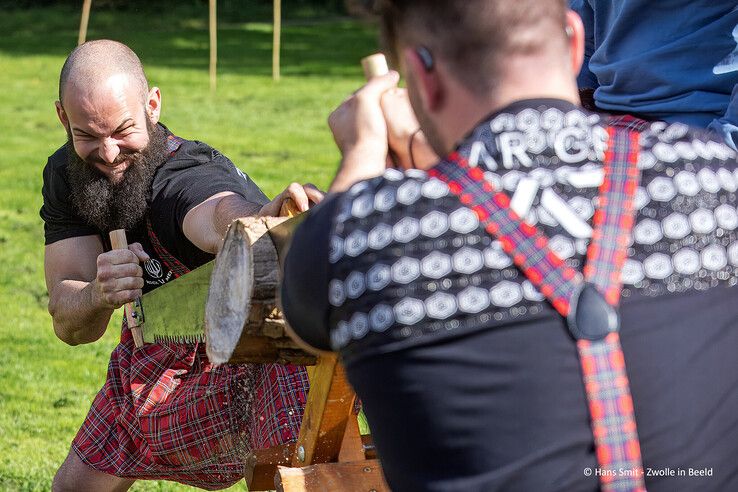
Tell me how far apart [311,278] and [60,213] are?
2.45 metres

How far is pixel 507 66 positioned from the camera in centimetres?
152

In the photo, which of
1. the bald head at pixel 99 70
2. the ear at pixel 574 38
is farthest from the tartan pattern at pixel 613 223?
the bald head at pixel 99 70

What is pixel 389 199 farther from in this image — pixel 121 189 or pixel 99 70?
pixel 99 70

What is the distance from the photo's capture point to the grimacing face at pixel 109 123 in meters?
3.56

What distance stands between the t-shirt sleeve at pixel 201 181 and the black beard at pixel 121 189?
8 centimetres

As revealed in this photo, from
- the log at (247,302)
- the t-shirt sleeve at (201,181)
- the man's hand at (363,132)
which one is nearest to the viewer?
the man's hand at (363,132)

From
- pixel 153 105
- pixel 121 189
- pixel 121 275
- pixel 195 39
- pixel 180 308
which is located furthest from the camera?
pixel 195 39

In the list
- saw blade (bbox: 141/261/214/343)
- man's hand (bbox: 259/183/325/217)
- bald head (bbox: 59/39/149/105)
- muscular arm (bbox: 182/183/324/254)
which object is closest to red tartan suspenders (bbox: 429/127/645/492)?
man's hand (bbox: 259/183/325/217)

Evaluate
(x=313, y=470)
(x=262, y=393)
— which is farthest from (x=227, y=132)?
(x=313, y=470)

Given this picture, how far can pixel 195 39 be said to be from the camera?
2238 centimetres

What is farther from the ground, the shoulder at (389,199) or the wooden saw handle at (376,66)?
the wooden saw handle at (376,66)

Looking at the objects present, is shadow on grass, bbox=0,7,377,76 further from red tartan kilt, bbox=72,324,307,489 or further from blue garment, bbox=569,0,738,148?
blue garment, bbox=569,0,738,148

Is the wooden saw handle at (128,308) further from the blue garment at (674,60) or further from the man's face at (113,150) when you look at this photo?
the blue garment at (674,60)

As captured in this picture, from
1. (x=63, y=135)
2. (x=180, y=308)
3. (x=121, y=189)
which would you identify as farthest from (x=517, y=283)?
(x=63, y=135)
